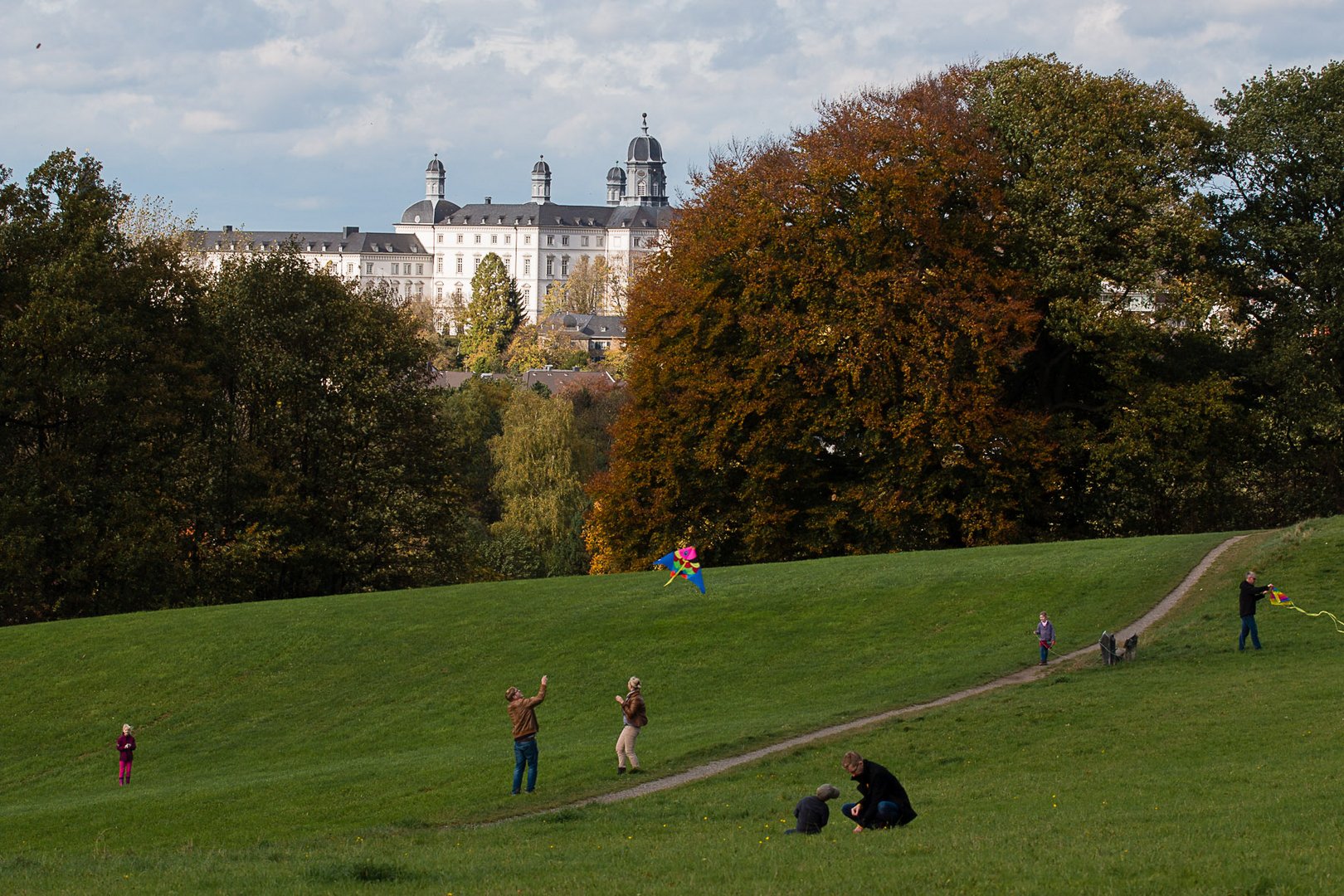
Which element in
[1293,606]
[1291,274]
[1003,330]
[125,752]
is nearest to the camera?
[125,752]

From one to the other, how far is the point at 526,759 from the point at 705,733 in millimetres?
4753

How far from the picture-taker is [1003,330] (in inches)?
1896

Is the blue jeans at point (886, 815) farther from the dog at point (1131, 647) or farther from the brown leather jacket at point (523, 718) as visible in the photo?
the dog at point (1131, 647)

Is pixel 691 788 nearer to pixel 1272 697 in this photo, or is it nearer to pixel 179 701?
pixel 1272 697

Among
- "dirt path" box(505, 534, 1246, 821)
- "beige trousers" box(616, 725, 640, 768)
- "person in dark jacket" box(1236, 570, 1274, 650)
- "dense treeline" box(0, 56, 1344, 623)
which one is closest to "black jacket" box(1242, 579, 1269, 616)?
"person in dark jacket" box(1236, 570, 1274, 650)

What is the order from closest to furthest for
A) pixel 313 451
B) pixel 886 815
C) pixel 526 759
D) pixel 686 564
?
1. pixel 886 815
2. pixel 526 759
3. pixel 686 564
4. pixel 313 451

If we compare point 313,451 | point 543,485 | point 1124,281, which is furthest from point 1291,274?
point 543,485

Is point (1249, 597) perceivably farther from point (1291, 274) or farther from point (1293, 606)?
point (1291, 274)

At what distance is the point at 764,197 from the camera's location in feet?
174

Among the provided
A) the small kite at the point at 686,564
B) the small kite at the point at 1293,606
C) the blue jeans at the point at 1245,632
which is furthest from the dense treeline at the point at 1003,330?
the blue jeans at the point at 1245,632

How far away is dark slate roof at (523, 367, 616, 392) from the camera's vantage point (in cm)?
12469

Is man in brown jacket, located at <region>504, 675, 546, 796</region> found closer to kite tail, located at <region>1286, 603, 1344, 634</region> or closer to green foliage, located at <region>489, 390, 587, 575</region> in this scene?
kite tail, located at <region>1286, 603, 1344, 634</region>

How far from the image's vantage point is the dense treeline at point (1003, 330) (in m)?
49.0

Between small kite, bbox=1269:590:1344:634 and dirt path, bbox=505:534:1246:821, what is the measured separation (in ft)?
8.10
